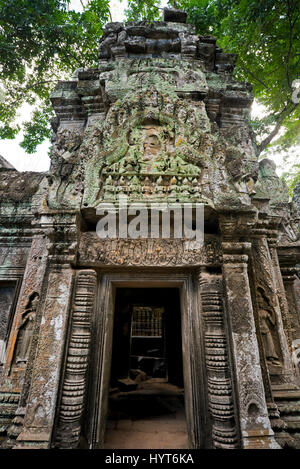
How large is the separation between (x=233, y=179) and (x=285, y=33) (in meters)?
6.21

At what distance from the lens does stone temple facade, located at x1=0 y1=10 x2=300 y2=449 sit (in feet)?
7.98

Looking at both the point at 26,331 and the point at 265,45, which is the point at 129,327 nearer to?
the point at 26,331

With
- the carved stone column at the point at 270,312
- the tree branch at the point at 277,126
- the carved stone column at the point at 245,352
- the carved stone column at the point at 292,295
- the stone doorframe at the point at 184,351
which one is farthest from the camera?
the tree branch at the point at 277,126

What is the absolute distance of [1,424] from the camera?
270cm

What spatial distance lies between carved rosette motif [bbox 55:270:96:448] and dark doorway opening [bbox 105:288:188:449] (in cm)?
109

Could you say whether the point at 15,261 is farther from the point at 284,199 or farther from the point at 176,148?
the point at 284,199

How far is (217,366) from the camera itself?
8.18 ft

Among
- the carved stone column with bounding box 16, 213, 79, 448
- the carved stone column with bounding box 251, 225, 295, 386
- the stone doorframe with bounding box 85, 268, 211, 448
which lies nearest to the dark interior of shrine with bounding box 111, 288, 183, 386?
the carved stone column with bounding box 251, 225, 295, 386

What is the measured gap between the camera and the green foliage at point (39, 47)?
7.27 meters

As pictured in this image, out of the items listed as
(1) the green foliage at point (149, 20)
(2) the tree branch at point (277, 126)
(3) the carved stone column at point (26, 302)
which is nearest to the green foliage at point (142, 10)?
(1) the green foliage at point (149, 20)

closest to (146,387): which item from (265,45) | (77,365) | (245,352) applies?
(77,365)

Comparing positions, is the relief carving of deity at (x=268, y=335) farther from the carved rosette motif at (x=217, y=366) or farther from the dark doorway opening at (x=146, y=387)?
the dark doorway opening at (x=146, y=387)

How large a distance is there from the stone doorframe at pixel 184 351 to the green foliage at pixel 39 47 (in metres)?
8.16

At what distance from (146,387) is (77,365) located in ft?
16.8
